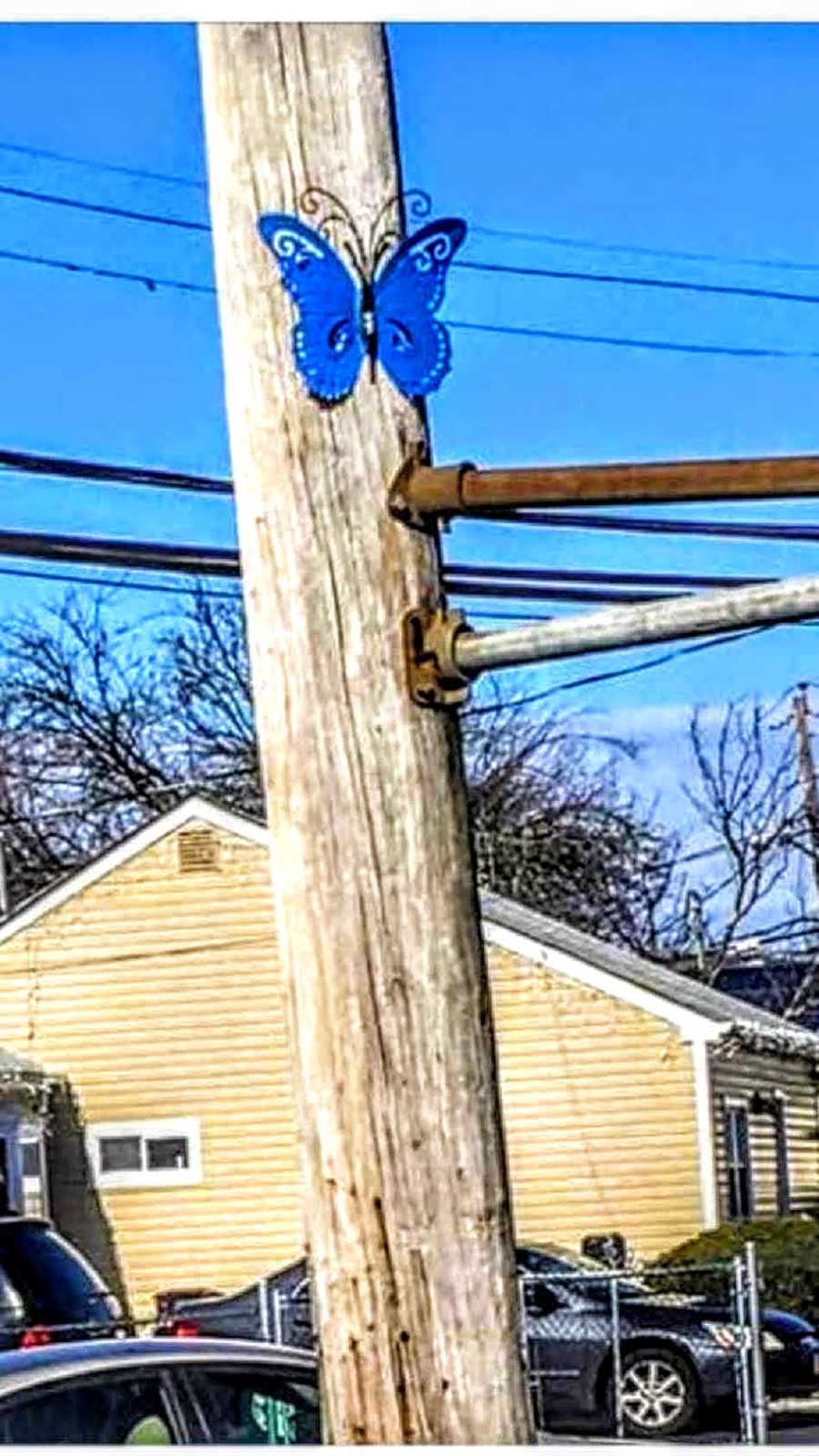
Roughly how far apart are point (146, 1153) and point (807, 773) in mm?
1679

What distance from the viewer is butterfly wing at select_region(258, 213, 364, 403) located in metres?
2.18

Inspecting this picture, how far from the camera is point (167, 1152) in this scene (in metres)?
5.47

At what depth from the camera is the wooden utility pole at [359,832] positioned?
2.07 m

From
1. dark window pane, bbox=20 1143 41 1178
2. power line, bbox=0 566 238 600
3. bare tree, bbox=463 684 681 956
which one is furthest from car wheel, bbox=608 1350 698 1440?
power line, bbox=0 566 238 600

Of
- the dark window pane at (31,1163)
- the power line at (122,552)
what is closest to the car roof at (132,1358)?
the power line at (122,552)

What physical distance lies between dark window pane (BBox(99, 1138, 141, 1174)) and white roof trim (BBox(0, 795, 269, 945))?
1.68ft

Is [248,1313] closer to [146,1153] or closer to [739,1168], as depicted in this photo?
[146,1153]

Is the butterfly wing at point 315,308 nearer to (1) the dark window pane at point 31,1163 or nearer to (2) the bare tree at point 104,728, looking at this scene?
(2) the bare tree at point 104,728

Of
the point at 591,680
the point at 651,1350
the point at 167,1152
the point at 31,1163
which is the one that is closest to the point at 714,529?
the point at 591,680

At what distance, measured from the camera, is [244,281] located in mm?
2207

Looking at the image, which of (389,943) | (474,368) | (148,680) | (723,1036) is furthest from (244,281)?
(723,1036)

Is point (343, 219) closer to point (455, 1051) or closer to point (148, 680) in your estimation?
point (455, 1051)

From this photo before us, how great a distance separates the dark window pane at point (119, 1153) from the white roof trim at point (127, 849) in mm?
513

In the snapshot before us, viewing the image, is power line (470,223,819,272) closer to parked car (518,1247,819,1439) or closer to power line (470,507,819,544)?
power line (470,507,819,544)
